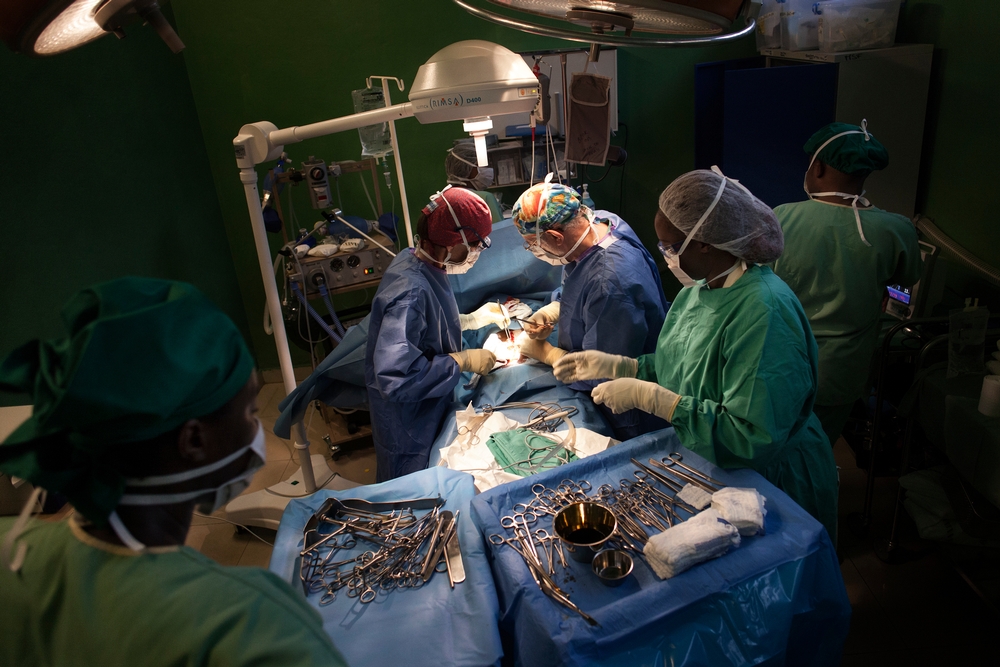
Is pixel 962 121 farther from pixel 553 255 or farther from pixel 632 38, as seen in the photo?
pixel 632 38

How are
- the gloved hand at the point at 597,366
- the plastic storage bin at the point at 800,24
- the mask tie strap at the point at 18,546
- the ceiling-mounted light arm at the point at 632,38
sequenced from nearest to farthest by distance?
the mask tie strap at the point at 18,546 → the ceiling-mounted light arm at the point at 632,38 → the gloved hand at the point at 597,366 → the plastic storage bin at the point at 800,24

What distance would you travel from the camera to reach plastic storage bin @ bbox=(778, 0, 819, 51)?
135 inches

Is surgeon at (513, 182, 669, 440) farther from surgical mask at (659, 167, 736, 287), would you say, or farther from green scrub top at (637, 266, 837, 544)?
green scrub top at (637, 266, 837, 544)

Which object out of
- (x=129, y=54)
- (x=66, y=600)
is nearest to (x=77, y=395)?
(x=66, y=600)

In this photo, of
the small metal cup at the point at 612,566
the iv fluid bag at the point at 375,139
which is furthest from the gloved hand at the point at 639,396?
the iv fluid bag at the point at 375,139

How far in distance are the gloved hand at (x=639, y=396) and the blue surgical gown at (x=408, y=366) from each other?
73cm

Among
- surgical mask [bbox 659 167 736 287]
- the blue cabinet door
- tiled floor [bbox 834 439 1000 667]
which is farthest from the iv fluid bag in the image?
tiled floor [bbox 834 439 1000 667]

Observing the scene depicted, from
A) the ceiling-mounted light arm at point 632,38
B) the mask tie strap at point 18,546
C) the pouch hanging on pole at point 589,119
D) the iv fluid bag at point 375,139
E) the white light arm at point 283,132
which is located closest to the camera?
the mask tie strap at point 18,546

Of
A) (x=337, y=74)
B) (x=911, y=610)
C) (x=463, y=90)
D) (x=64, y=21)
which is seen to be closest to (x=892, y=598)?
(x=911, y=610)

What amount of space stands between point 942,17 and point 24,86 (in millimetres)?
4355

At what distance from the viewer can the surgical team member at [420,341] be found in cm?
239

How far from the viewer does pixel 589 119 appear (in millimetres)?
2461

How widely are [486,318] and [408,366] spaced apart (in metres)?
0.88

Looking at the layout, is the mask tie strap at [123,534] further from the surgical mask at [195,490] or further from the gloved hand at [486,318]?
the gloved hand at [486,318]
